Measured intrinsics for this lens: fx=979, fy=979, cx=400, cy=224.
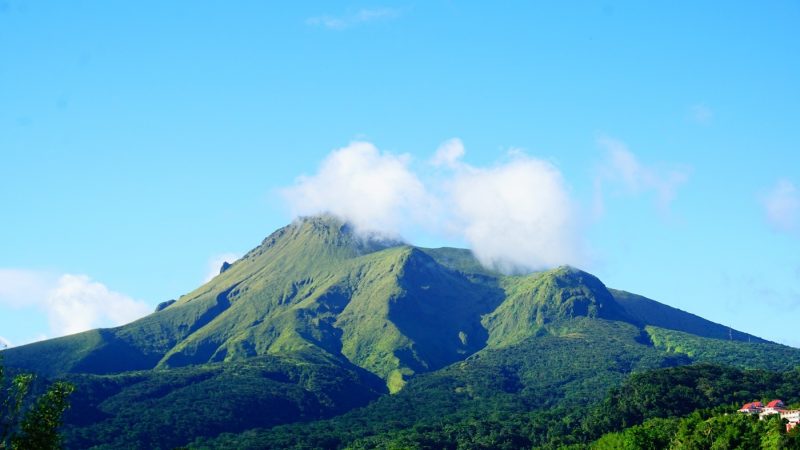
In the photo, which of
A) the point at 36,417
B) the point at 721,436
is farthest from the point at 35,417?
the point at 721,436

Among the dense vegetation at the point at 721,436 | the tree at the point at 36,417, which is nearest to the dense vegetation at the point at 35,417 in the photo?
the tree at the point at 36,417

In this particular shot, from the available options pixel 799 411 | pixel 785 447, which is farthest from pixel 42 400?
pixel 799 411

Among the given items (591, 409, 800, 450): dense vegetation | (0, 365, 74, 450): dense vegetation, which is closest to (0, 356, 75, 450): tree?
(0, 365, 74, 450): dense vegetation

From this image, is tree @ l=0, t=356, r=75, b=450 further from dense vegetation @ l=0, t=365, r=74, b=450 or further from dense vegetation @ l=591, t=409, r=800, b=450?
dense vegetation @ l=591, t=409, r=800, b=450

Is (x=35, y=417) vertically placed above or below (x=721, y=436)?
below

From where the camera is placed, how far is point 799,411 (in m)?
199

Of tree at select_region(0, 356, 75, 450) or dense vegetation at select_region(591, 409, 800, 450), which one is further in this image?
dense vegetation at select_region(591, 409, 800, 450)

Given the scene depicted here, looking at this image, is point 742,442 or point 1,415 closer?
point 1,415

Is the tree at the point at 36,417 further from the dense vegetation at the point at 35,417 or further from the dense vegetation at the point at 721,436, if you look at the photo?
the dense vegetation at the point at 721,436

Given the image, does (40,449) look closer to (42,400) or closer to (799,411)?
(42,400)

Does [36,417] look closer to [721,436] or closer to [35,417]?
[35,417]

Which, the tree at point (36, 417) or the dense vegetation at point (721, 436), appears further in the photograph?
the dense vegetation at point (721, 436)

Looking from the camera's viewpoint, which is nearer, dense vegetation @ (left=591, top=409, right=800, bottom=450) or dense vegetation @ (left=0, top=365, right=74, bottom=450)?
dense vegetation @ (left=0, top=365, right=74, bottom=450)

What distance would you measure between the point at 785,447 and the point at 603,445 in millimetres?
55239
